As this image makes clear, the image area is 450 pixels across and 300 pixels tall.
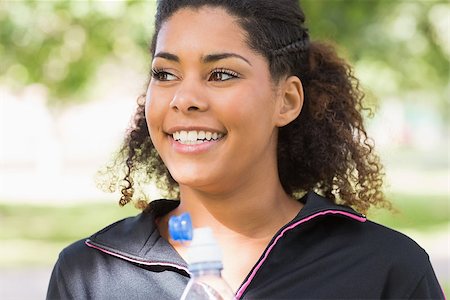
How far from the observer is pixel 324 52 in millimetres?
2955

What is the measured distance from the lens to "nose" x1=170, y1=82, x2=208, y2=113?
238cm

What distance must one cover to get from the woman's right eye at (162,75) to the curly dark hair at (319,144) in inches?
9.8

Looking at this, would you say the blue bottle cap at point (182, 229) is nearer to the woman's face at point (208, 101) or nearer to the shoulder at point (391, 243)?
the woman's face at point (208, 101)

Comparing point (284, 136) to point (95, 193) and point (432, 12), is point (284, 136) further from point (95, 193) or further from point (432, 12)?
point (95, 193)

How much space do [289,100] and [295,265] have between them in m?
0.51

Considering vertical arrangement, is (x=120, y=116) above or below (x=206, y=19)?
above

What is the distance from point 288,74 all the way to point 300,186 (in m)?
0.39

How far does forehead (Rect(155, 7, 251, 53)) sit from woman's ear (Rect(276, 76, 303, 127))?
0.22m

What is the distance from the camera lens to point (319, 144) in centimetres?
291

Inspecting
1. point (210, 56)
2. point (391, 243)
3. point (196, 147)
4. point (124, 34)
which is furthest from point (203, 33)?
point (124, 34)

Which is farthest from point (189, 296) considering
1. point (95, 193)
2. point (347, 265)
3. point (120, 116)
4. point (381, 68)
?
point (120, 116)

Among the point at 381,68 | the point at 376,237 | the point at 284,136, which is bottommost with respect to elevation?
the point at 376,237

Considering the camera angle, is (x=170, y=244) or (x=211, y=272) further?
(x=170, y=244)

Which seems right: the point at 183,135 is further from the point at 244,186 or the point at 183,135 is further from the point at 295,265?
the point at 295,265
